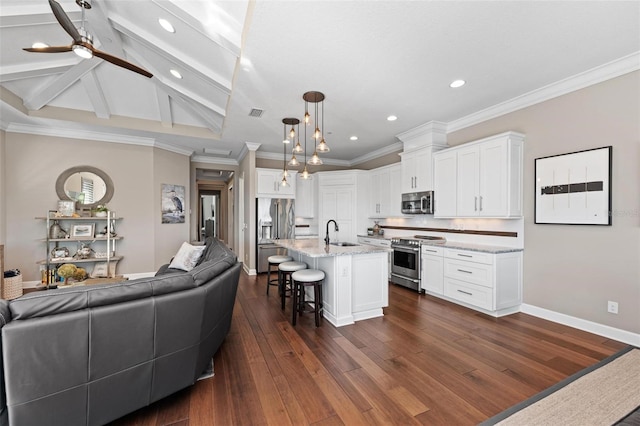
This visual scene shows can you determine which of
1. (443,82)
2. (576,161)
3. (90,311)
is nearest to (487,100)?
(443,82)

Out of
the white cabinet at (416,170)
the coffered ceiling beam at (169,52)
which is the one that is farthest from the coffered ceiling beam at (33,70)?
the white cabinet at (416,170)

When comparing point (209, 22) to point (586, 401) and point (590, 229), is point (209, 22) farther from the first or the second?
point (590, 229)

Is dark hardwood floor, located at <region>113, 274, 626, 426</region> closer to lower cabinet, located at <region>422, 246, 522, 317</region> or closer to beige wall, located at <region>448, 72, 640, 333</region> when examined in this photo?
lower cabinet, located at <region>422, 246, 522, 317</region>

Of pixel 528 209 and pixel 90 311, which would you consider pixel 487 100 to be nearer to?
pixel 528 209

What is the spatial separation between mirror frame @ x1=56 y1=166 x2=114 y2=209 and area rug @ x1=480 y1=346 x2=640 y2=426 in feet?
22.1

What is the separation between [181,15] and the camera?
2613mm

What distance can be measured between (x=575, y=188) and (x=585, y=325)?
1.59 meters

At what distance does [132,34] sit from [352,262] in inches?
151

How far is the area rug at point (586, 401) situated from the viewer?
175 centimetres

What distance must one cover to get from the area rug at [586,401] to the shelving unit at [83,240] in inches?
248

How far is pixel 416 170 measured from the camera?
5094mm

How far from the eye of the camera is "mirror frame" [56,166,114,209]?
202 inches

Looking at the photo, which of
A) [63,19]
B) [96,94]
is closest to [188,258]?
[63,19]

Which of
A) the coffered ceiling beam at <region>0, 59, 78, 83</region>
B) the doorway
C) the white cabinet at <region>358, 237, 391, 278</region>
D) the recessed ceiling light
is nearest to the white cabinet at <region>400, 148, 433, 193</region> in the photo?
the white cabinet at <region>358, 237, 391, 278</region>
